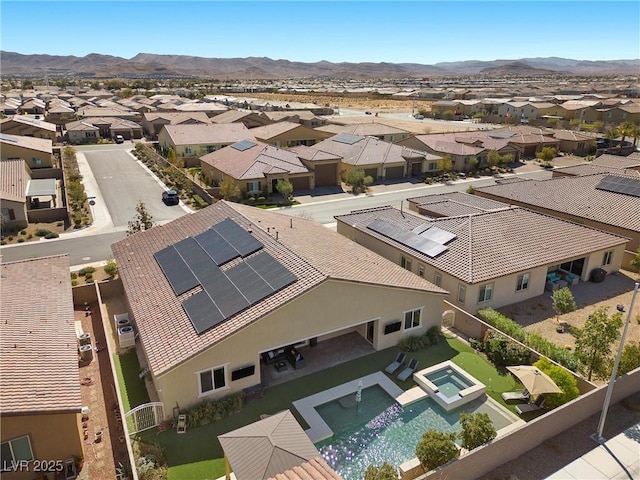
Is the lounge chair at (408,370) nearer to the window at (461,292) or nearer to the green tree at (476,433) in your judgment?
the green tree at (476,433)

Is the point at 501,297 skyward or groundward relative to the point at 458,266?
groundward

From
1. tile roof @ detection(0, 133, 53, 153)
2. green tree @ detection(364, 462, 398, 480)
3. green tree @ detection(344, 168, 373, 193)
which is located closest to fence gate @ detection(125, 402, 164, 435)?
green tree @ detection(364, 462, 398, 480)

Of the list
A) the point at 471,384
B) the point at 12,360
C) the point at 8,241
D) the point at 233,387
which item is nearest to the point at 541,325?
the point at 471,384

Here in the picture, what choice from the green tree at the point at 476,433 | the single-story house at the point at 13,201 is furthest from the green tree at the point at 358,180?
the green tree at the point at 476,433

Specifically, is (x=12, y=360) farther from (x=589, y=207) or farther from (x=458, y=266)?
(x=589, y=207)

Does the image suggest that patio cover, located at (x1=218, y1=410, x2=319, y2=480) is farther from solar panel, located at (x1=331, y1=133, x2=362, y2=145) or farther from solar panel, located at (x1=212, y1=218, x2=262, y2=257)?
solar panel, located at (x1=331, y1=133, x2=362, y2=145)

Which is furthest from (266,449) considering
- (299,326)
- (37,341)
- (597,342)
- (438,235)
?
(438,235)
